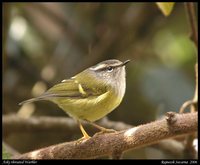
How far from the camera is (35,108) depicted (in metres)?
3.94

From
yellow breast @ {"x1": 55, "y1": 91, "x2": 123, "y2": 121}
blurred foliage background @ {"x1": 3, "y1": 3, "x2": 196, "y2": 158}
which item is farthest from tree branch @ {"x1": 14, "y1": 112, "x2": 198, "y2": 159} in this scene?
blurred foliage background @ {"x1": 3, "y1": 3, "x2": 196, "y2": 158}

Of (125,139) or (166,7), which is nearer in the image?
(125,139)

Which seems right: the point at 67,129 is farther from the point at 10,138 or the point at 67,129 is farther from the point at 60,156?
the point at 60,156

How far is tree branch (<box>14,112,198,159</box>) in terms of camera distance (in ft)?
6.18

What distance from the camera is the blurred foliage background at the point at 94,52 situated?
3.67 m

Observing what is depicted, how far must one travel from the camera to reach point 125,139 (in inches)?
78.6

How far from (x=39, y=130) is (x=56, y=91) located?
79cm

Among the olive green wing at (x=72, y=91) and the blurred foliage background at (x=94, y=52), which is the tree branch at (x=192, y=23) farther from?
the blurred foliage background at (x=94, y=52)

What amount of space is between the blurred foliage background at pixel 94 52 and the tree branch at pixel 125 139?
4.33 feet

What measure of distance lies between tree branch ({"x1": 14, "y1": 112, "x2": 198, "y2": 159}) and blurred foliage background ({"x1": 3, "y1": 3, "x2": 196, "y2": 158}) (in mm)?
1320

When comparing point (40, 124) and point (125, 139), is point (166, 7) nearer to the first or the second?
point (125, 139)

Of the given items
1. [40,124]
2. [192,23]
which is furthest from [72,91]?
[192,23]

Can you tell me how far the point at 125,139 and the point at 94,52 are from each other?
6.40ft

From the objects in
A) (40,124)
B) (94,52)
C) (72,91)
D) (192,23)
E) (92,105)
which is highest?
(94,52)
